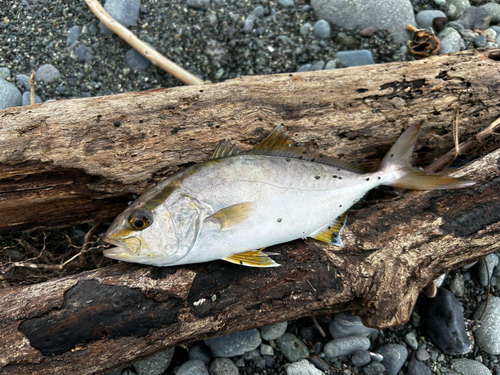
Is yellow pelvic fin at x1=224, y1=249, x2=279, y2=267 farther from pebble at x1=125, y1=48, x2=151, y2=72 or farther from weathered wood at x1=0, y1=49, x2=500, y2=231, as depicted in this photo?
pebble at x1=125, y1=48, x2=151, y2=72

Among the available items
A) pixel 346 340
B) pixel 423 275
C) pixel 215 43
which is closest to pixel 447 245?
pixel 423 275

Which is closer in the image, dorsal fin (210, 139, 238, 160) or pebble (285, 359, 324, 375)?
dorsal fin (210, 139, 238, 160)

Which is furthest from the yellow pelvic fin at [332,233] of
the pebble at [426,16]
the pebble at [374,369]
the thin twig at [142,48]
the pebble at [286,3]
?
the pebble at [426,16]

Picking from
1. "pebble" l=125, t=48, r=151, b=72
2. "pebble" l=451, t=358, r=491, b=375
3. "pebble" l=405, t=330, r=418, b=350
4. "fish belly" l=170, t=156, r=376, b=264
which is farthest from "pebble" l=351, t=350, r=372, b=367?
"pebble" l=125, t=48, r=151, b=72

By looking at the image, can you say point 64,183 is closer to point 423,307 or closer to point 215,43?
point 215,43

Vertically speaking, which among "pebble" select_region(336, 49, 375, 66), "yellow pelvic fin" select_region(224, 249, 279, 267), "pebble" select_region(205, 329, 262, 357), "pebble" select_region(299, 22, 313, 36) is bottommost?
"pebble" select_region(205, 329, 262, 357)

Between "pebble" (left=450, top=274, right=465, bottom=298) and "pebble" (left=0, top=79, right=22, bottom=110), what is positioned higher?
"pebble" (left=0, top=79, right=22, bottom=110)
